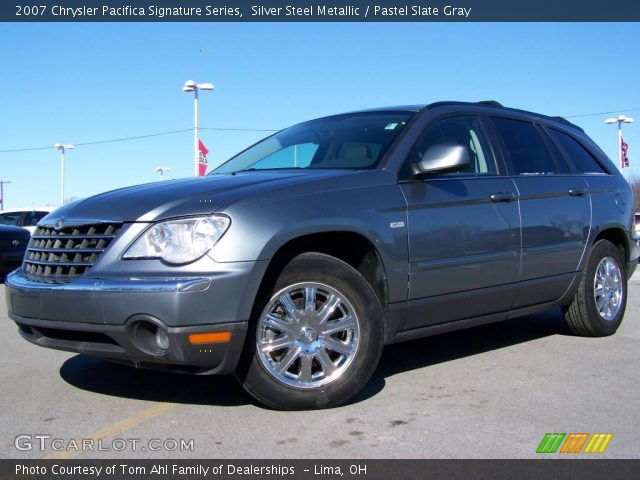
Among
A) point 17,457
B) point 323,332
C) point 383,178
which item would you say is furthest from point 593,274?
point 17,457

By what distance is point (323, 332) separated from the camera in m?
3.85

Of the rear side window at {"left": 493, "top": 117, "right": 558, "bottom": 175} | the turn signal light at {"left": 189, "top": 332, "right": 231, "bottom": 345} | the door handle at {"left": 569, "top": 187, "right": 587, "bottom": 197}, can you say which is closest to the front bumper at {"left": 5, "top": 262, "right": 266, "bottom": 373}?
the turn signal light at {"left": 189, "top": 332, "right": 231, "bottom": 345}

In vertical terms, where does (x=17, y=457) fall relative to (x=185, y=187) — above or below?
below

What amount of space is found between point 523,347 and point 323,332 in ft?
7.69

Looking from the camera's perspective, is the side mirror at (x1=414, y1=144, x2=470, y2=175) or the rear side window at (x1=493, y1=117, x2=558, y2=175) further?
the rear side window at (x1=493, y1=117, x2=558, y2=175)

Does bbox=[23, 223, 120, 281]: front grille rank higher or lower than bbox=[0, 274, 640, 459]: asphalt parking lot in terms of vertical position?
higher

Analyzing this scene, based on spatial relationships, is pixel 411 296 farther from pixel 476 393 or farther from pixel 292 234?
pixel 292 234

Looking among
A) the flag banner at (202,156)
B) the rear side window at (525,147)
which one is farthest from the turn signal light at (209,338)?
the flag banner at (202,156)

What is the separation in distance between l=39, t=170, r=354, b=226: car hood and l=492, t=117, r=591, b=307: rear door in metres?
1.58

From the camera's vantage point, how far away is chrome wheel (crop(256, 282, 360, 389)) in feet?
12.2

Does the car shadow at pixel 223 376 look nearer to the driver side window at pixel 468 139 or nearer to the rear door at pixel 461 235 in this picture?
the rear door at pixel 461 235

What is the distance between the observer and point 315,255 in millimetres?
3887

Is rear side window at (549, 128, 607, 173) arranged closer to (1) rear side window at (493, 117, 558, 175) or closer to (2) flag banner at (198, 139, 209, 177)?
(1) rear side window at (493, 117, 558, 175)

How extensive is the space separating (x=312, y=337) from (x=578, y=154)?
3448 mm
